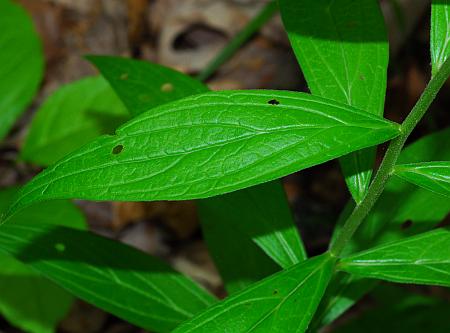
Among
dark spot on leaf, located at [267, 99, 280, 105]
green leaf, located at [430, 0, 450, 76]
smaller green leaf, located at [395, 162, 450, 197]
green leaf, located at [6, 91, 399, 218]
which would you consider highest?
green leaf, located at [430, 0, 450, 76]

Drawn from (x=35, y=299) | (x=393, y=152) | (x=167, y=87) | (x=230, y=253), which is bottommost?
(x=35, y=299)

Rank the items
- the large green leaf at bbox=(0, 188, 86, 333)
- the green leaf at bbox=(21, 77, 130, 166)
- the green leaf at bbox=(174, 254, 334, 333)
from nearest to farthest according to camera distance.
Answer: the green leaf at bbox=(174, 254, 334, 333) → the large green leaf at bbox=(0, 188, 86, 333) → the green leaf at bbox=(21, 77, 130, 166)

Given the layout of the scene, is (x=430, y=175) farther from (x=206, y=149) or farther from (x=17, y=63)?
(x=17, y=63)

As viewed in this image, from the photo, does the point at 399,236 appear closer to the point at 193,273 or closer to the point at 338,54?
the point at 338,54

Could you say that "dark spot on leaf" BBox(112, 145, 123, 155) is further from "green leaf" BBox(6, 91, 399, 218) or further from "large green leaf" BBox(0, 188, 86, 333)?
"large green leaf" BBox(0, 188, 86, 333)

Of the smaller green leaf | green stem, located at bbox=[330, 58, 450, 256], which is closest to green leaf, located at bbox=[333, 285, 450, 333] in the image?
green stem, located at bbox=[330, 58, 450, 256]

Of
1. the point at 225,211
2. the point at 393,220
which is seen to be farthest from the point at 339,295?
the point at 225,211

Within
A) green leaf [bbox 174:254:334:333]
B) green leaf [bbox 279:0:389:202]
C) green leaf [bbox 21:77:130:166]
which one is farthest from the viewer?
green leaf [bbox 21:77:130:166]
